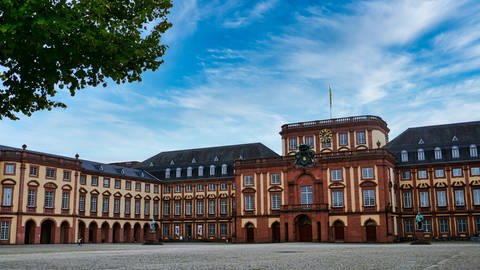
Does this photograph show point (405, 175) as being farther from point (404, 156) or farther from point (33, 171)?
point (33, 171)

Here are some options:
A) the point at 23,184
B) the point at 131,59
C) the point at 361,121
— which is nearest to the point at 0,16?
the point at 131,59

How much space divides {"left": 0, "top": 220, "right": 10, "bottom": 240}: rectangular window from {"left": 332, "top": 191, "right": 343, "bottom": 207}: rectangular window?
122 ft

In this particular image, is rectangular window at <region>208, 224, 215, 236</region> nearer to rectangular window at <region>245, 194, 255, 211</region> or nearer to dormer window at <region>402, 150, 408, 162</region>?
rectangular window at <region>245, 194, 255, 211</region>

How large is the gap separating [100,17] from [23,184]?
51512mm

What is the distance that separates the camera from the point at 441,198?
6350cm

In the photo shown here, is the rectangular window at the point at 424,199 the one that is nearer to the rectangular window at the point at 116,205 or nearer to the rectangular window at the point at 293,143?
the rectangular window at the point at 293,143

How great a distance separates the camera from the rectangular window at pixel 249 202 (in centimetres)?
6725

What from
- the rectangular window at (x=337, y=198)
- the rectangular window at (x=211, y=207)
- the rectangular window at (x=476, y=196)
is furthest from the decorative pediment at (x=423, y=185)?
the rectangular window at (x=211, y=207)

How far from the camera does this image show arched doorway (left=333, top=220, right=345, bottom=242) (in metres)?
61.3

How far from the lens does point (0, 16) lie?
36.5ft

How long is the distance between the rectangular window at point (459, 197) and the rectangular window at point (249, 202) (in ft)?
82.0

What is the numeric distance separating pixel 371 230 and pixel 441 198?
10.6 metres

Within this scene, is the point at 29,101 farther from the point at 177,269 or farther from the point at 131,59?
the point at 177,269

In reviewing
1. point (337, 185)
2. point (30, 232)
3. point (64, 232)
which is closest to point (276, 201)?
point (337, 185)
